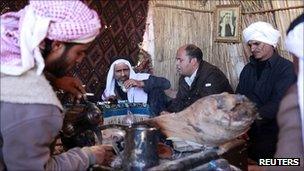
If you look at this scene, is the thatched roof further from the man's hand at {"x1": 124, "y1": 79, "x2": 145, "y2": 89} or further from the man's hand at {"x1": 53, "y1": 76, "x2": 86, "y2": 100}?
the man's hand at {"x1": 53, "y1": 76, "x2": 86, "y2": 100}

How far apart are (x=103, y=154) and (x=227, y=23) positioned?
7.62ft

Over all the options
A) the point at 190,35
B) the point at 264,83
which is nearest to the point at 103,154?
the point at 264,83

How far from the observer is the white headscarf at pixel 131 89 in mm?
3490

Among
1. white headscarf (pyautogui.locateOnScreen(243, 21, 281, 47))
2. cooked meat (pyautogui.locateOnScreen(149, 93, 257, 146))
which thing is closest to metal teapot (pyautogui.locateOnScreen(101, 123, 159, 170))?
cooked meat (pyautogui.locateOnScreen(149, 93, 257, 146))

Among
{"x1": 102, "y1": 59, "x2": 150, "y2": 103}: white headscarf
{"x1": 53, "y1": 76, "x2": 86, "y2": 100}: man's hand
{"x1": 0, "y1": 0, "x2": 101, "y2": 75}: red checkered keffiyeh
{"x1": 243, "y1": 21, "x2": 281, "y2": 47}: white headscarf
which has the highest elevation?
{"x1": 0, "y1": 0, "x2": 101, "y2": 75}: red checkered keffiyeh

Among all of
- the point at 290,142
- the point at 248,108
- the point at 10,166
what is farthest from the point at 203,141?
the point at 10,166

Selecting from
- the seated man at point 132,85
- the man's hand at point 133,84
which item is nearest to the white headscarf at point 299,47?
the seated man at point 132,85

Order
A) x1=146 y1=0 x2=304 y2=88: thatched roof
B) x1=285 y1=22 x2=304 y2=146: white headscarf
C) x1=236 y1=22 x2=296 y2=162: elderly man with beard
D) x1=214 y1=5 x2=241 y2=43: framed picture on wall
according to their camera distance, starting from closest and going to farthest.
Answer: x1=285 y1=22 x2=304 y2=146: white headscarf < x1=236 y1=22 x2=296 y2=162: elderly man with beard < x1=214 y1=5 x2=241 y2=43: framed picture on wall < x1=146 y1=0 x2=304 y2=88: thatched roof

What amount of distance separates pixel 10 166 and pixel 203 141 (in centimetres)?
73

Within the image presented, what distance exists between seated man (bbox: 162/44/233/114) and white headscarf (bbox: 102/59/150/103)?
0.37 m

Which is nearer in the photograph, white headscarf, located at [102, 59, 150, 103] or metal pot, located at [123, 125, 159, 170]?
metal pot, located at [123, 125, 159, 170]

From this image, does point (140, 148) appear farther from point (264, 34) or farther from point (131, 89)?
point (131, 89)

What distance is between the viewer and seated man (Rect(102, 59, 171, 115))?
3.45 m

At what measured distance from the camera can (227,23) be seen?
3.47 metres
